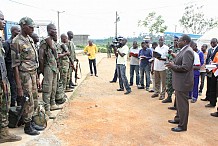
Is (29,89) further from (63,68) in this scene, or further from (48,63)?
(63,68)

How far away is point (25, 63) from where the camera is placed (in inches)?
140

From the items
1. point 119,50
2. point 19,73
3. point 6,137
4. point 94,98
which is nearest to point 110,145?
point 6,137

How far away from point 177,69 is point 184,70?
12cm

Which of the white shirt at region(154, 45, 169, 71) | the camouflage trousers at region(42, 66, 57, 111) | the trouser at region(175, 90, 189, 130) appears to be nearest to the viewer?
the trouser at region(175, 90, 189, 130)

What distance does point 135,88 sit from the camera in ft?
27.2

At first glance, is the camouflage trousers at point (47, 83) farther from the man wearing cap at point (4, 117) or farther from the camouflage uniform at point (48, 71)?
the man wearing cap at point (4, 117)

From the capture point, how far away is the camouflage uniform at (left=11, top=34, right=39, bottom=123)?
11.4ft

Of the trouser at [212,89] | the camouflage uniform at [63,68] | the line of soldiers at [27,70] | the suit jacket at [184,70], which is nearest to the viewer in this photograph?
the line of soldiers at [27,70]

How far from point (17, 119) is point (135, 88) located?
5062 millimetres

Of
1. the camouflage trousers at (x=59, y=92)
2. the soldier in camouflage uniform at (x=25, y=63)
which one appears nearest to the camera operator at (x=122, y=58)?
the camouflage trousers at (x=59, y=92)

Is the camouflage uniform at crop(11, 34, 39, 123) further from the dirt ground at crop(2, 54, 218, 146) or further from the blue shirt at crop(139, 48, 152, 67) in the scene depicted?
the blue shirt at crop(139, 48, 152, 67)

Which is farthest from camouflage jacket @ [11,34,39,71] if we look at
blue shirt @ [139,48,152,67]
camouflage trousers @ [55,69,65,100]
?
blue shirt @ [139,48,152,67]

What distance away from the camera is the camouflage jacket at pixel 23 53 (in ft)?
11.4

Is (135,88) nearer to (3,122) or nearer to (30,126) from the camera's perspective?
(30,126)
